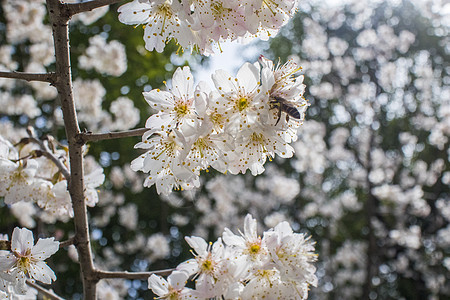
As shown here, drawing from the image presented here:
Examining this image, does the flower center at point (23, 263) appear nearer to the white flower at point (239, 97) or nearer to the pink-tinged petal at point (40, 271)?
the pink-tinged petal at point (40, 271)

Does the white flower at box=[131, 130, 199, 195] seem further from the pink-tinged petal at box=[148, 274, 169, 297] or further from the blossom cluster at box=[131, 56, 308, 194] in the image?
the pink-tinged petal at box=[148, 274, 169, 297]

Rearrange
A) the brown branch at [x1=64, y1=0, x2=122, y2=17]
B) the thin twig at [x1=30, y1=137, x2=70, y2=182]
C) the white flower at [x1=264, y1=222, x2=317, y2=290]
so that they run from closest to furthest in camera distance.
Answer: the brown branch at [x1=64, y1=0, x2=122, y2=17] < the white flower at [x1=264, y1=222, x2=317, y2=290] < the thin twig at [x1=30, y1=137, x2=70, y2=182]

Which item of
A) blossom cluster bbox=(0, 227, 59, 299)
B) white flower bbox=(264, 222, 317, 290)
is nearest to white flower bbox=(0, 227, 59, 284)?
blossom cluster bbox=(0, 227, 59, 299)

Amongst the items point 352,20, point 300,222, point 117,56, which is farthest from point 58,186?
point 352,20

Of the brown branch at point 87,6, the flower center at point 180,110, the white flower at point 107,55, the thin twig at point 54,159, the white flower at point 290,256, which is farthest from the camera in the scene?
the white flower at point 107,55

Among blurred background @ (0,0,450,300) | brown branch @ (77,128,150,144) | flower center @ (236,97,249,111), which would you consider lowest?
blurred background @ (0,0,450,300)

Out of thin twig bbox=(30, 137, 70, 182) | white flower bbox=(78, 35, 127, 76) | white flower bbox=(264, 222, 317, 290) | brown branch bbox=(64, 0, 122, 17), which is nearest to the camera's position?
brown branch bbox=(64, 0, 122, 17)

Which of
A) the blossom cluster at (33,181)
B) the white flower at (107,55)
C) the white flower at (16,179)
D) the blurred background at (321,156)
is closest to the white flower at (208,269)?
the blossom cluster at (33,181)

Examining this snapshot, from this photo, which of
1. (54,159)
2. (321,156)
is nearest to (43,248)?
(54,159)
